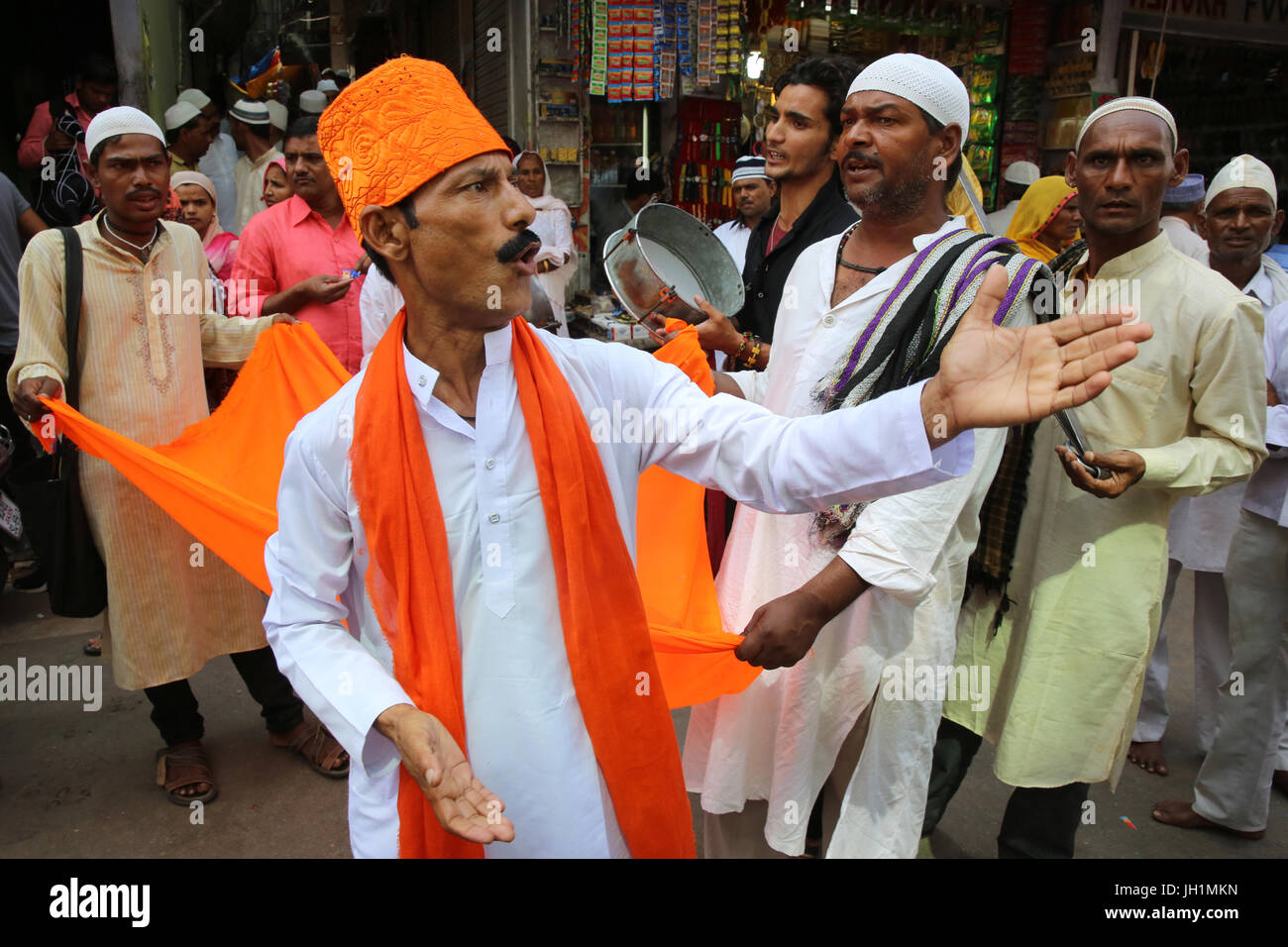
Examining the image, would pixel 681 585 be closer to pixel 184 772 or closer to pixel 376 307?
pixel 376 307

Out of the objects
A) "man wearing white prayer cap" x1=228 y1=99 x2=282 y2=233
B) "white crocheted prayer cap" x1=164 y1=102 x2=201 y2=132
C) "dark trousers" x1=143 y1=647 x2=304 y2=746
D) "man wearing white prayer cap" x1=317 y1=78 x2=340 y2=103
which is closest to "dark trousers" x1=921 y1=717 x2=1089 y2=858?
"dark trousers" x1=143 y1=647 x2=304 y2=746

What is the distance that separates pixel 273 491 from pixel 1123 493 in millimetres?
2723

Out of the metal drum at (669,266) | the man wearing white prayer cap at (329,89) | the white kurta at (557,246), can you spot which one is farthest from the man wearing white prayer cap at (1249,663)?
the man wearing white prayer cap at (329,89)

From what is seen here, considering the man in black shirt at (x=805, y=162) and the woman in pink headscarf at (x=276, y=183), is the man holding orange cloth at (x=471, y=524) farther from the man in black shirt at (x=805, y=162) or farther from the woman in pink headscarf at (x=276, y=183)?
the woman in pink headscarf at (x=276, y=183)

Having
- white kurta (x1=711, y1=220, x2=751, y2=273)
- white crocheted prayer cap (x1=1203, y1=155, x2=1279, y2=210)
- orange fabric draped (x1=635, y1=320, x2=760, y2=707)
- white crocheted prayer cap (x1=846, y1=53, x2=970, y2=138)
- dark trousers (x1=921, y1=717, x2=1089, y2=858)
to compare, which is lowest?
dark trousers (x1=921, y1=717, x2=1089, y2=858)

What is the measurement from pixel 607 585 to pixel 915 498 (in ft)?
2.76

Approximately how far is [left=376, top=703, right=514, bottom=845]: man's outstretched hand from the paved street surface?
219 centimetres

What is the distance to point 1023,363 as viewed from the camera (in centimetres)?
139

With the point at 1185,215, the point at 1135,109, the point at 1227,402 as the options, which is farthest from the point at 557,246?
the point at 1227,402

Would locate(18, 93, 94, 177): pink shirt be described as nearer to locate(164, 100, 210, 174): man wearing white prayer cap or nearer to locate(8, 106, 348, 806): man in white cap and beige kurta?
locate(164, 100, 210, 174): man wearing white prayer cap

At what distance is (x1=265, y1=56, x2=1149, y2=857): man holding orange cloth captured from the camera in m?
1.64

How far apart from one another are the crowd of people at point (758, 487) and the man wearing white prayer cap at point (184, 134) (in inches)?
132

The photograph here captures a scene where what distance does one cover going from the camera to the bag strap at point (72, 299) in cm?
342
